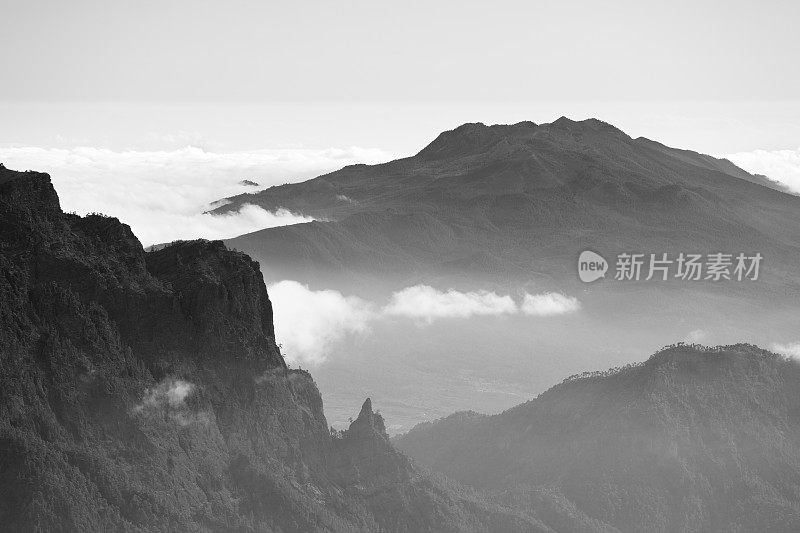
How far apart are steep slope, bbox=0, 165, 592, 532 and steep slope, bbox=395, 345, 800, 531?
8.85 meters

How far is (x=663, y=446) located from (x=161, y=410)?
3628cm

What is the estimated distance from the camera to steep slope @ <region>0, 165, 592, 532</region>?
6981 cm

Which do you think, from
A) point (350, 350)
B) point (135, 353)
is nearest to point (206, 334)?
point (135, 353)

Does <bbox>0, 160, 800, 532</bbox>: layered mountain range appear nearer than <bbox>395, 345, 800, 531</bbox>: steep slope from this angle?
Yes

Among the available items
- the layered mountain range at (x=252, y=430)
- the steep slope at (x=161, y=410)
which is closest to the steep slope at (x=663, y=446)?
the layered mountain range at (x=252, y=430)

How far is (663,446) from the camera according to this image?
94.5 m

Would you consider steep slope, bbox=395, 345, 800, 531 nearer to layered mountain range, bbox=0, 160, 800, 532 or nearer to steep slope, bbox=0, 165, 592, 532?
layered mountain range, bbox=0, 160, 800, 532

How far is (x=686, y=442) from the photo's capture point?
9556 cm

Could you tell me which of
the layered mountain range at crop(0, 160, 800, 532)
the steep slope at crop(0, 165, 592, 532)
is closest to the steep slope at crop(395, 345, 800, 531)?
the layered mountain range at crop(0, 160, 800, 532)

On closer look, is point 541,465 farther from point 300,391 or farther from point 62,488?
point 62,488

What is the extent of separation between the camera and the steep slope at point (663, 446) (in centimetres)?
9156

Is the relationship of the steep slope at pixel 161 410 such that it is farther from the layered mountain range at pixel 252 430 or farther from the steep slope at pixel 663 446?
the steep slope at pixel 663 446

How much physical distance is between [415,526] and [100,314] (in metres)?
22.3

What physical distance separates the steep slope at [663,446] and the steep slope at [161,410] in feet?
29.0
